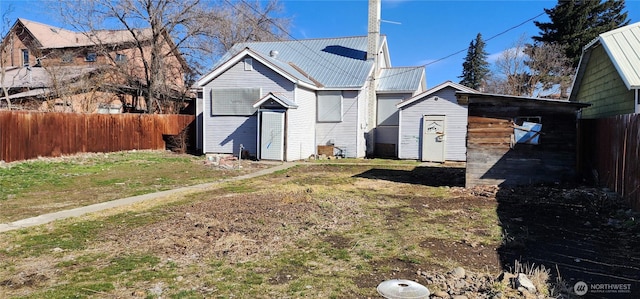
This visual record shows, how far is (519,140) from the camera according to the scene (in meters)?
10.7

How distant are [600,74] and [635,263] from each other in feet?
30.5

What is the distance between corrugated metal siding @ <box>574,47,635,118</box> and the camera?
999 centimetres

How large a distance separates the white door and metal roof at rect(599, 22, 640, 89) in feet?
30.3

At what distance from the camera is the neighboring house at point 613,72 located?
9336 millimetres

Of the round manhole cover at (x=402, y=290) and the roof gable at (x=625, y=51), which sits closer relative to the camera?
the round manhole cover at (x=402, y=290)

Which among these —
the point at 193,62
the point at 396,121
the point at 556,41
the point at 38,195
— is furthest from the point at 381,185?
the point at 556,41

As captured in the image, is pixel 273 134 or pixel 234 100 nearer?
pixel 273 134

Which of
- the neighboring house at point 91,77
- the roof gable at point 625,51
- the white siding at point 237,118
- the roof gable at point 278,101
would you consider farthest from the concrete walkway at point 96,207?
the neighboring house at point 91,77

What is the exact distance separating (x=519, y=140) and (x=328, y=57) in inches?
618

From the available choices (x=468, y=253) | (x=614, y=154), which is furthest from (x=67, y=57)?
(x=614, y=154)

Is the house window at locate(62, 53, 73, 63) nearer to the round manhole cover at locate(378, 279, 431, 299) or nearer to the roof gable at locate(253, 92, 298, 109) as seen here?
the roof gable at locate(253, 92, 298, 109)

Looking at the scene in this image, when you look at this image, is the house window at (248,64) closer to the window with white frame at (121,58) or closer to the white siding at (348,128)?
the white siding at (348,128)

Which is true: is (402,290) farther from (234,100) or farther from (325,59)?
(325,59)

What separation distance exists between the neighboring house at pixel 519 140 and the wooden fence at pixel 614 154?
0.45m
